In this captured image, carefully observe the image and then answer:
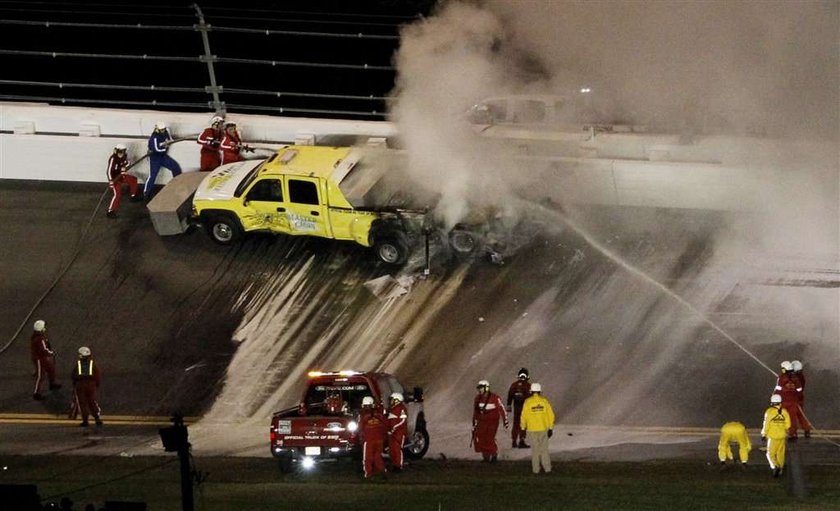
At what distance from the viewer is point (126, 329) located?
21.7 meters

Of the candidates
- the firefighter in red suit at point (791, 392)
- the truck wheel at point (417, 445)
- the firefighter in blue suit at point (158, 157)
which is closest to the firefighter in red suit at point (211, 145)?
the firefighter in blue suit at point (158, 157)

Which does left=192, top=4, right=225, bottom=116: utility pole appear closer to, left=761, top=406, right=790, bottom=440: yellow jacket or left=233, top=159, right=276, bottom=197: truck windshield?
left=233, top=159, right=276, bottom=197: truck windshield

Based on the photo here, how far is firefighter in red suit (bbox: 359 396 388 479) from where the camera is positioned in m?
17.1

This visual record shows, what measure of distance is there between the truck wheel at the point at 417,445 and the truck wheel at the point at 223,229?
610 cm

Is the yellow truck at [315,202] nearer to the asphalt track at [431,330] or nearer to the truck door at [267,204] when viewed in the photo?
the truck door at [267,204]

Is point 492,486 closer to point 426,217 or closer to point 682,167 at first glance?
point 426,217

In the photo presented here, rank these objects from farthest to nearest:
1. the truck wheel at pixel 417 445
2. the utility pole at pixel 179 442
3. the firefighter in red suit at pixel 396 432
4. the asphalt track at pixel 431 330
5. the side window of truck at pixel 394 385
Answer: the asphalt track at pixel 431 330 < the side window of truck at pixel 394 385 < the truck wheel at pixel 417 445 < the firefighter in red suit at pixel 396 432 < the utility pole at pixel 179 442

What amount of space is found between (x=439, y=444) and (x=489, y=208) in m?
4.70

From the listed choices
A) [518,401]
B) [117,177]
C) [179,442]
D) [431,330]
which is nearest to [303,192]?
[431,330]

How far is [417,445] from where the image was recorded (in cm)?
1814

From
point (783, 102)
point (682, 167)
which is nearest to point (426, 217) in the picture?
point (682, 167)

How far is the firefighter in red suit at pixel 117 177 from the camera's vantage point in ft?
79.4

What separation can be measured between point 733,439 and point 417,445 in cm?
363

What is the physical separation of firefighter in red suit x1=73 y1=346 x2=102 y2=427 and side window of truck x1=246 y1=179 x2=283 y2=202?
4.24m
